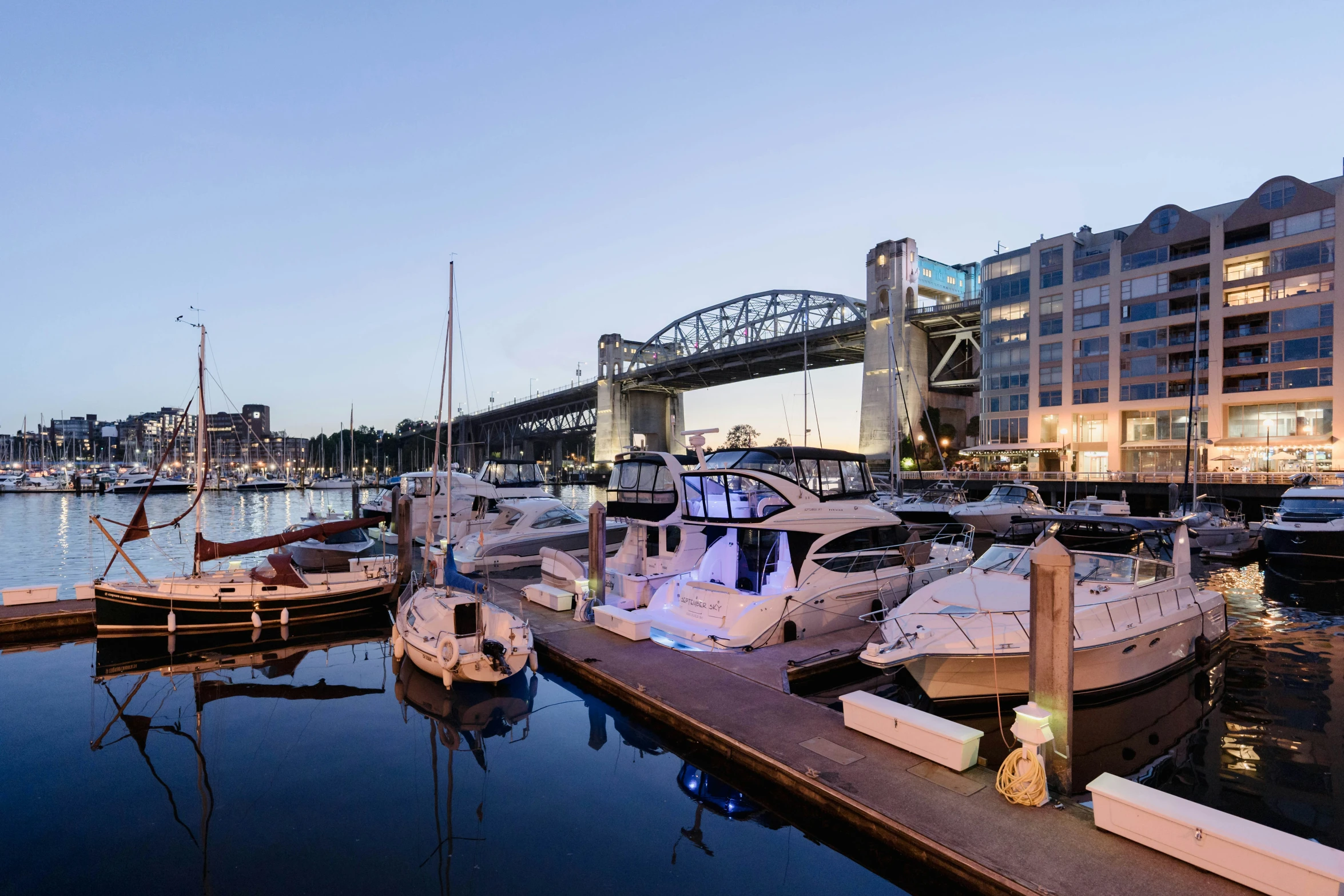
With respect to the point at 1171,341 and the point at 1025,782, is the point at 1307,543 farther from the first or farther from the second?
the point at 1171,341

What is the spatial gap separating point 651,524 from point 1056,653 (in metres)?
11.6

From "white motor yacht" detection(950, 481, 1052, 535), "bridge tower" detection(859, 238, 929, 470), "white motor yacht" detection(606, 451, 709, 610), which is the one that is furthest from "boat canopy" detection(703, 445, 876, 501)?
"bridge tower" detection(859, 238, 929, 470)

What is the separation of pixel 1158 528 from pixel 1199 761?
21.9 ft

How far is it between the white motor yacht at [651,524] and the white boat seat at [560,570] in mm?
888

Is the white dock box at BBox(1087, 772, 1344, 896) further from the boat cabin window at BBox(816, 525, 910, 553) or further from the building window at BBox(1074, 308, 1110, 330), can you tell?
the building window at BBox(1074, 308, 1110, 330)

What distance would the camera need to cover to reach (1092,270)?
57656mm

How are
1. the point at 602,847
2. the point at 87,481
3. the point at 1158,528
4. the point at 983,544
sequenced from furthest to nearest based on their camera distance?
the point at 87,481 < the point at 983,544 < the point at 1158,528 < the point at 602,847

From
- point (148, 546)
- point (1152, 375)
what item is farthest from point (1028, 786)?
point (1152, 375)

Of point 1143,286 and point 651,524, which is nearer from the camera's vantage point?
point 651,524

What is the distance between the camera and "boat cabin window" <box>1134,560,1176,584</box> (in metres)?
11.8

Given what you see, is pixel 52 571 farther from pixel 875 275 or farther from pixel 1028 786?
pixel 875 275

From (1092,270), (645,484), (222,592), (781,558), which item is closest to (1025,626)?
(781,558)

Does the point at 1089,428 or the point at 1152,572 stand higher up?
the point at 1089,428

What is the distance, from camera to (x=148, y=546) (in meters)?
31.7
